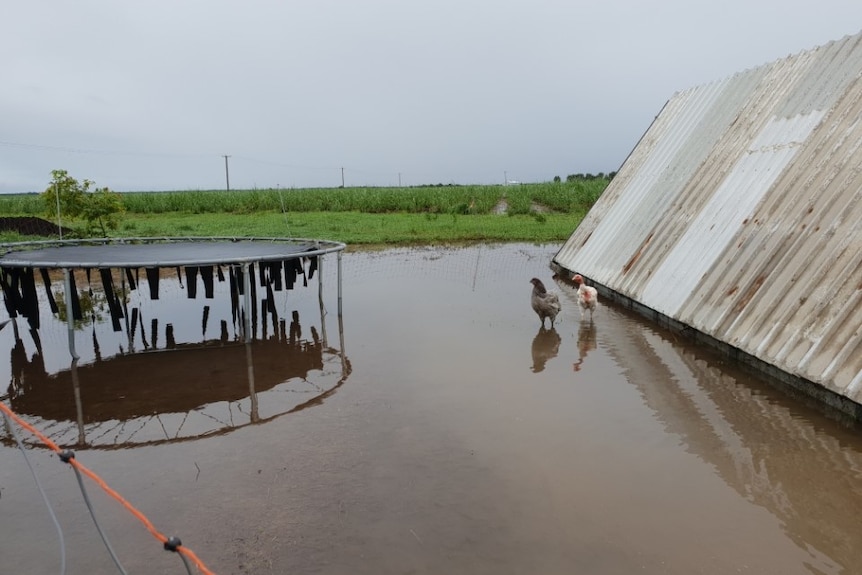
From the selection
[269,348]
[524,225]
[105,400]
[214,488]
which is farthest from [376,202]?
[214,488]

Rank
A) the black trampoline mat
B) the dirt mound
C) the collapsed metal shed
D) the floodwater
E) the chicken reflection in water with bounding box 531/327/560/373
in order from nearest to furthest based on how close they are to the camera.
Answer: the floodwater, the collapsed metal shed, the black trampoline mat, the chicken reflection in water with bounding box 531/327/560/373, the dirt mound

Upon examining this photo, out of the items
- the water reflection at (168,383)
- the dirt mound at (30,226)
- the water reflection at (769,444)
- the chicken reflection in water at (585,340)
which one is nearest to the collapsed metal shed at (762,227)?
the water reflection at (769,444)

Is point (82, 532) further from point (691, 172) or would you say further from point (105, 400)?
point (691, 172)

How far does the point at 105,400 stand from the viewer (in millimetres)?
7891

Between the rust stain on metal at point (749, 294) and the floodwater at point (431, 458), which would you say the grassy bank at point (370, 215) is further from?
the rust stain on metal at point (749, 294)

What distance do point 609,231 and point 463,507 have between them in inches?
416

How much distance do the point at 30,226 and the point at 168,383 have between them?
20.1 meters

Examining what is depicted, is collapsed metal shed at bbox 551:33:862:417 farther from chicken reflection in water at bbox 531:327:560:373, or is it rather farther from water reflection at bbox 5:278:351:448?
water reflection at bbox 5:278:351:448

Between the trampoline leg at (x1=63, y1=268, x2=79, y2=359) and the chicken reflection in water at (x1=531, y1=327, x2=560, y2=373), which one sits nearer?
the trampoline leg at (x1=63, y1=268, x2=79, y2=359)

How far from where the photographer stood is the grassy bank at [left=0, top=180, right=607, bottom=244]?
83.3 ft

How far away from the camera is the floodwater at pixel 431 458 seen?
4551mm

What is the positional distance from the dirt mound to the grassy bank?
1.22 m

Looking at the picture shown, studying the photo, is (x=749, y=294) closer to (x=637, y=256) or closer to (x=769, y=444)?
(x=769, y=444)

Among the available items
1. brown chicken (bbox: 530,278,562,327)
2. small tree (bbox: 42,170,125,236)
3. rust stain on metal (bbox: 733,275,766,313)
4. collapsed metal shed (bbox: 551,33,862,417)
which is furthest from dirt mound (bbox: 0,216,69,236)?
rust stain on metal (bbox: 733,275,766,313)
